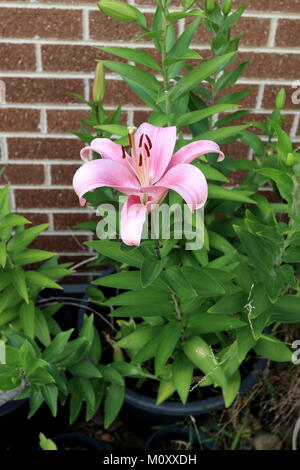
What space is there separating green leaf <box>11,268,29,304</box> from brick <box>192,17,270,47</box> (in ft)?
2.64

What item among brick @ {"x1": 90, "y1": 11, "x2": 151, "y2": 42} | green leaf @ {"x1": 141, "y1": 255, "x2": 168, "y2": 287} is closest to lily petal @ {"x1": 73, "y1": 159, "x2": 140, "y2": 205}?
green leaf @ {"x1": 141, "y1": 255, "x2": 168, "y2": 287}

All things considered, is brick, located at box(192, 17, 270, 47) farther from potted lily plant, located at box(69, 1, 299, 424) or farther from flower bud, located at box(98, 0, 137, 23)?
flower bud, located at box(98, 0, 137, 23)

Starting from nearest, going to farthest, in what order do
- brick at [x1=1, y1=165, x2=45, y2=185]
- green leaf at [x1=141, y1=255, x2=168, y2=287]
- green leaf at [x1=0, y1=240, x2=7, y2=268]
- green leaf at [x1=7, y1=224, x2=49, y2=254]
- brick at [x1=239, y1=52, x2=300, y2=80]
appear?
green leaf at [x1=141, y1=255, x2=168, y2=287], green leaf at [x1=0, y1=240, x2=7, y2=268], green leaf at [x1=7, y1=224, x2=49, y2=254], brick at [x1=239, y1=52, x2=300, y2=80], brick at [x1=1, y1=165, x2=45, y2=185]

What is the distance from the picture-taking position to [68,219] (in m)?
1.91

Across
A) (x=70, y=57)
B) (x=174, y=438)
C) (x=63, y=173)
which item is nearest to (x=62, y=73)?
(x=70, y=57)

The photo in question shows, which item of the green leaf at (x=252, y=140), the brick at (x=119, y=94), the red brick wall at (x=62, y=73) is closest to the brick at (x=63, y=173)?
the red brick wall at (x=62, y=73)

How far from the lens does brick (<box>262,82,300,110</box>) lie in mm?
1707

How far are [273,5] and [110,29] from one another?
451 mm

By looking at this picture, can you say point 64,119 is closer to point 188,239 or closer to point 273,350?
point 188,239

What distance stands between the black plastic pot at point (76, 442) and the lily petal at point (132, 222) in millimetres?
935

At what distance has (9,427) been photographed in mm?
1577
